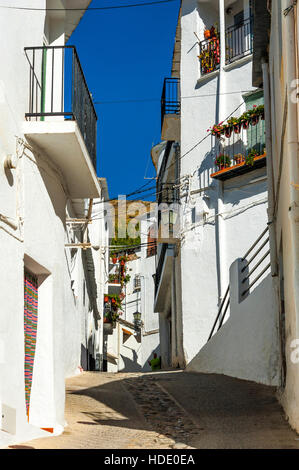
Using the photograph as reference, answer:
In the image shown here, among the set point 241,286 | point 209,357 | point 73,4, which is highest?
point 73,4

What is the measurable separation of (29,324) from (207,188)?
36.8 feet

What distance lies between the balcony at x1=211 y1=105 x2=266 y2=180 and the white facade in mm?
182

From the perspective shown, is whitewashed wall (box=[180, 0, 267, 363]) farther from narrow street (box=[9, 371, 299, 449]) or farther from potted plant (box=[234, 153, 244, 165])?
narrow street (box=[9, 371, 299, 449])

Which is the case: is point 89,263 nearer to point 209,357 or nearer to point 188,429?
point 209,357

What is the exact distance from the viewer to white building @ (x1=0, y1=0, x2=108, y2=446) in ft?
23.3

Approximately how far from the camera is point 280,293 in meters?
9.82

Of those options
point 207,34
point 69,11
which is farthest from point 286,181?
point 207,34

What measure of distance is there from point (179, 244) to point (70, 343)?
5120 mm

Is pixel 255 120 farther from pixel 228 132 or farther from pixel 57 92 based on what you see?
pixel 57 92

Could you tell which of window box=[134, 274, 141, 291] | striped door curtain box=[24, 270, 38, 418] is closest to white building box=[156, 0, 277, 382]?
striped door curtain box=[24, 270, 38, 418]
